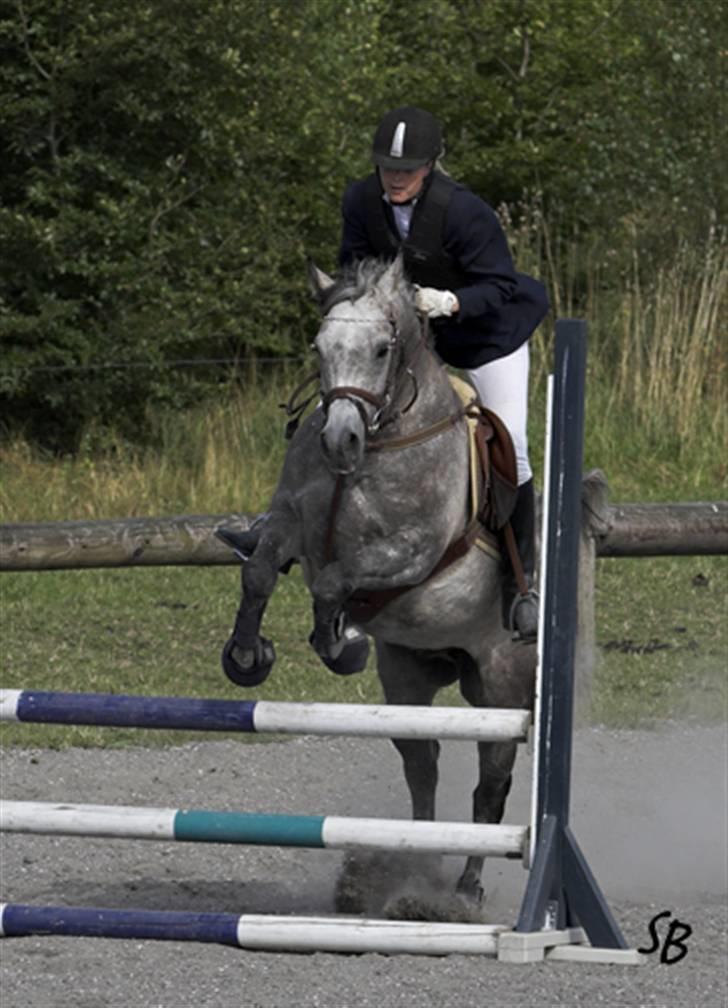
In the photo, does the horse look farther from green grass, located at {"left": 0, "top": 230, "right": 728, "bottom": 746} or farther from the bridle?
green grass, located at {"left": 0, "top": 230, "right": 728, "bottom": 746}

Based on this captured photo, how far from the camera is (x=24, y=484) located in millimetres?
12891

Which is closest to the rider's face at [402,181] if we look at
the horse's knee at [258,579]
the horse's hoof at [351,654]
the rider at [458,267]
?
the rider at [458,267]

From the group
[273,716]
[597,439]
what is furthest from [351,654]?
[597,439]

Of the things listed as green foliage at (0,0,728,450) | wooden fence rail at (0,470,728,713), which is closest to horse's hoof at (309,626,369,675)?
wooden fence rail at (0,470,728,713)

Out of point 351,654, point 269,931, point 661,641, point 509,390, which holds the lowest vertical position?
point 661,641

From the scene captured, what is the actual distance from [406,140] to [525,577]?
3.82 ft

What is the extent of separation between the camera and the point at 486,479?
557cm

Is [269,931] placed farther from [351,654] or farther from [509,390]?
[509,390]

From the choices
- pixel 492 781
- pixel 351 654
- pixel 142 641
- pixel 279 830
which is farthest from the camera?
pixel 142 641

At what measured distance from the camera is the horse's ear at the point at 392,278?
5.15 meters

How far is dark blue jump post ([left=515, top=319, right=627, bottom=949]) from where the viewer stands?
448 centimetres

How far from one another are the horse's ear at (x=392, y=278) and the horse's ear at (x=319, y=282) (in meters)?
0.13

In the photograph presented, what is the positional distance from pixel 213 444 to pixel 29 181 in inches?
95.9

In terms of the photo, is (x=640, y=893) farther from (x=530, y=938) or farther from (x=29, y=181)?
(x=29, y=181)
